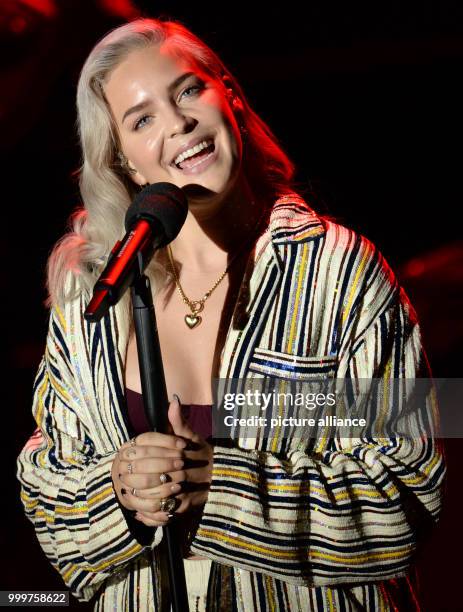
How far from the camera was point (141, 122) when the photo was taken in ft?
4.88

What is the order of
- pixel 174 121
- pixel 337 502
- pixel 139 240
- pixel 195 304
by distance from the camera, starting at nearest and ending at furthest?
pixel 139 240 < pixel 337 502 < pixel 174 121 < pixel 195 304

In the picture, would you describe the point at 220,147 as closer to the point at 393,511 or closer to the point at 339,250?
→ the point at 339,250

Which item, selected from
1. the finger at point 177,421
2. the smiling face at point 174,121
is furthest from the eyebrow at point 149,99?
the finger at point 177,421

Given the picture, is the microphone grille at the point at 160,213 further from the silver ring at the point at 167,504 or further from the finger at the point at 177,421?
the silver ring at the point at 167,504

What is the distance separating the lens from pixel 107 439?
1.42 m

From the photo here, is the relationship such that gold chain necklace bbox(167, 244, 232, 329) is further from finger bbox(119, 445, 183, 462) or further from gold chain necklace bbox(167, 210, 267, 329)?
finger bbox(119, 445, 183, 462)

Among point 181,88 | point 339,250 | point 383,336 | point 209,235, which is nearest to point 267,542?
point 383,336

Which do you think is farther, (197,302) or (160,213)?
(197,302)

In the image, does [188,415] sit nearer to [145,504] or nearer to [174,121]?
[145,504]

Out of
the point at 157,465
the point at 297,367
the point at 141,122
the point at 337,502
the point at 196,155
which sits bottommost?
the point at 337,502

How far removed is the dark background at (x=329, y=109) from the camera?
2178mm

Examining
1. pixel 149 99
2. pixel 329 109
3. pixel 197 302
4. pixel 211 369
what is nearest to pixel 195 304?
pixel 197 302

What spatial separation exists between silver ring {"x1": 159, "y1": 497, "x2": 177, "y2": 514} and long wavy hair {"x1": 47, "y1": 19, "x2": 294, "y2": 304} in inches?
24.2

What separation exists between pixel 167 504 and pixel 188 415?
1.18 ft
